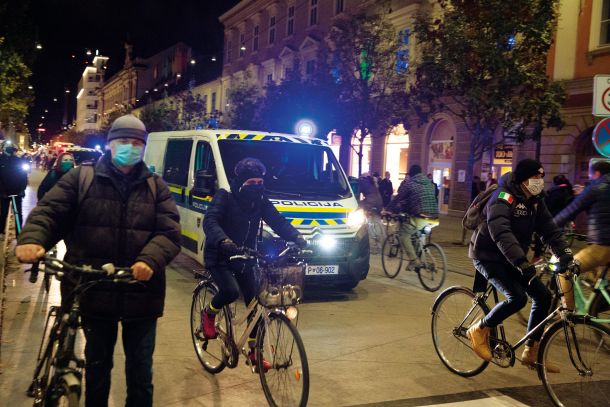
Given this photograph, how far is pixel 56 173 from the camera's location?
8.76 metres

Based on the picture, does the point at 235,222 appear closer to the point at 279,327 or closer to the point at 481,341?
the point at 279,327

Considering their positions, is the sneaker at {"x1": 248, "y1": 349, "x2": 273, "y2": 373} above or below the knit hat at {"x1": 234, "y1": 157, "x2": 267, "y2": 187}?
below

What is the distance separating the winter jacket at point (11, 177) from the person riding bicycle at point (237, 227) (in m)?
7.97

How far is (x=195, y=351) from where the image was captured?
5.45 metres

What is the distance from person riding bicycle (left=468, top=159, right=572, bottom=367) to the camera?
15.0 ft

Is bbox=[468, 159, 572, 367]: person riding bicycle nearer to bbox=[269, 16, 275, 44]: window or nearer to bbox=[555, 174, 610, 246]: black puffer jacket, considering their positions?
bbox=[555, 174, 610, 246]: black puffer jacket

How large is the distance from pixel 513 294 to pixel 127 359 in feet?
9.51

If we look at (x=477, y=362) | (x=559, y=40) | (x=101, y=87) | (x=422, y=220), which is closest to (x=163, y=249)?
(x=477, y=362)

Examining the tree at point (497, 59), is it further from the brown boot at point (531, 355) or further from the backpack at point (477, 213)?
the brown boot at point (531, 355)

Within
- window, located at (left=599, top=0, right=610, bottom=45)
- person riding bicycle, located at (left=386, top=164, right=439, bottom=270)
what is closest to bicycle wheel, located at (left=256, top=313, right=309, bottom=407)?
person riding bicycle, located at (left=386, top=164, right=439, bottom=270)

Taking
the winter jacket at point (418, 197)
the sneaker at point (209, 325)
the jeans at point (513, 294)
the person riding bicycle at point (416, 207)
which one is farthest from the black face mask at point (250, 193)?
the winter jacket at point (418, 197)

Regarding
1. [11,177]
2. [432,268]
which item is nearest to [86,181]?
[432,268]

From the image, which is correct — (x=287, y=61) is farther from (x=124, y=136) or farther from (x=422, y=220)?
(x=124, y=136)

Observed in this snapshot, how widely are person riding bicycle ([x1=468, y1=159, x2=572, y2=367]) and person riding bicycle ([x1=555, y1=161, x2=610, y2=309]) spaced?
136cm
